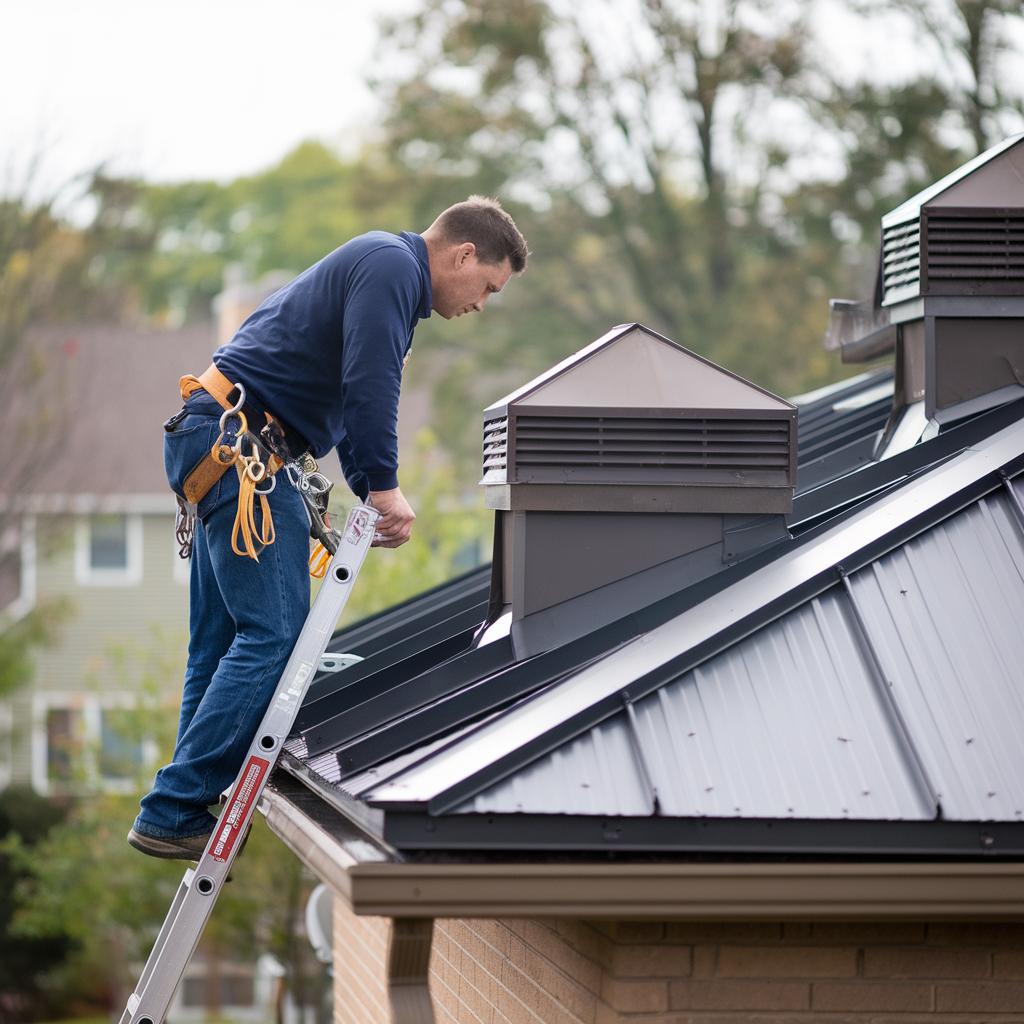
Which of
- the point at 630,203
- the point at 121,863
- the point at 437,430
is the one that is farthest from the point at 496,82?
the point at 121,863

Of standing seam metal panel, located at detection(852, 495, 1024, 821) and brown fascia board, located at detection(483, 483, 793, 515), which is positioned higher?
brown fascia board, located at detection(483, 483, 793, 515)

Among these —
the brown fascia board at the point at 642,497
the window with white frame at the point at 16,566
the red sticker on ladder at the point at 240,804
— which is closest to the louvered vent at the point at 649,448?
the brown fascia board at the point at 642,497

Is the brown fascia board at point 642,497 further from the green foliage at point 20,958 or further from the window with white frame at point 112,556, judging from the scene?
the window with white frame at point 112,556

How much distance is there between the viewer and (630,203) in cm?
2416

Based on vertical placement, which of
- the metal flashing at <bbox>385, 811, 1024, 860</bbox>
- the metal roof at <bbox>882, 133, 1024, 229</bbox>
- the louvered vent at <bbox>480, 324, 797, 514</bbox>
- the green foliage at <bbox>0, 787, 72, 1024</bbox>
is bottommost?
the green foliage at <bbox>0, 787, 72, 1024</bbox>

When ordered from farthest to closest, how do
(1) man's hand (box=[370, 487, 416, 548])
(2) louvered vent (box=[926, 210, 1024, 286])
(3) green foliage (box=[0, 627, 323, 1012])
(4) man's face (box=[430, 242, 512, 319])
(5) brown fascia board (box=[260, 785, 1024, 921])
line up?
(3) green foliage (box=[0, 627, 323, 1012])
(2) louvered vent (box=[926, 210, 1024, 286])
(4) man's face (box=[430, 242, 512, 319])
(1) man's hand (box=[370, 487, 416, 548])
(5) brown fascia board (box=[260, 785, 1024, 921])

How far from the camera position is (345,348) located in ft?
12.2

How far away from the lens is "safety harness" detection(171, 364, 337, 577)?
12.4ft

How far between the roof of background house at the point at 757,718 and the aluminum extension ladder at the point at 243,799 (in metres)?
0.15

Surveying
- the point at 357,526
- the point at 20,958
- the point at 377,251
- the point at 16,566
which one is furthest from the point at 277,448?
the point at 16,566

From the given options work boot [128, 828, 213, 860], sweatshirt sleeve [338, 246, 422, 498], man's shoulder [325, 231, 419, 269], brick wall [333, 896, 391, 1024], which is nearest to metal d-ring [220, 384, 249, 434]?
sweatshirt sleeve [338, 246, 422, 498]

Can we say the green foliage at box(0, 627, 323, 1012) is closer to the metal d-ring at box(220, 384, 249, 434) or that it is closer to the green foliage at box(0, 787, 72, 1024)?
the green foliage at box(0, 787, 72, 1024)

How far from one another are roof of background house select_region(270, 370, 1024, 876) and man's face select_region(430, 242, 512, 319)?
107 cm

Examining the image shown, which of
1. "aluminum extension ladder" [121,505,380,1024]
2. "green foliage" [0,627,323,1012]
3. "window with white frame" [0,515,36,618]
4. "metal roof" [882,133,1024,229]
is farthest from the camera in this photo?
"window with white frame" [0,515,36,618]
